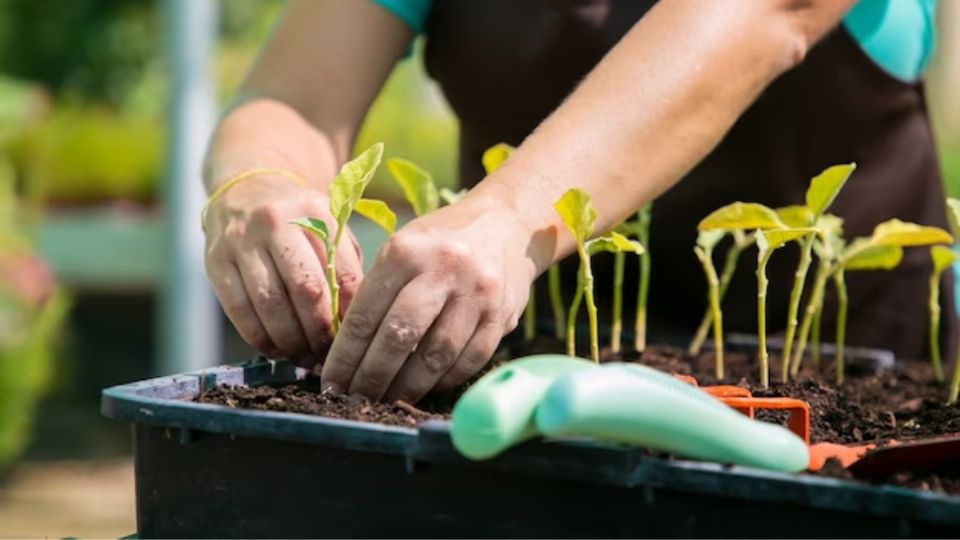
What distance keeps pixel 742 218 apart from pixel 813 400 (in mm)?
150

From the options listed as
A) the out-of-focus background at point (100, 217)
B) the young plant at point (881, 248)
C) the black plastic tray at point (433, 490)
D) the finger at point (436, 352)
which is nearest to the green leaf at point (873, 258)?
the young plant at point (881, 248)

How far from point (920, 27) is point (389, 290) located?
0.77m

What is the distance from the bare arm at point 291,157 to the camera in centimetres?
112

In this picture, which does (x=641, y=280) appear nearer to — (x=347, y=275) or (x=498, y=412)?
(x=347, y=275)

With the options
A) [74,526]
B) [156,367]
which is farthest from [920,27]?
[156,367]

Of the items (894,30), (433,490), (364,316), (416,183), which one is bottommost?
(433,490)

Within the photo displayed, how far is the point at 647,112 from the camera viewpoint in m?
1.04

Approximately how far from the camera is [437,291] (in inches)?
36.7

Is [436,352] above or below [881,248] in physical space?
below

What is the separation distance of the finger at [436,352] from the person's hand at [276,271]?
0.47 ft

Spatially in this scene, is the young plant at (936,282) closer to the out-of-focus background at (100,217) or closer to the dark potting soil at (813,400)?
the dark potting soil at (813,400)

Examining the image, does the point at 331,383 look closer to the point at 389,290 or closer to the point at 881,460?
the point at 389,290

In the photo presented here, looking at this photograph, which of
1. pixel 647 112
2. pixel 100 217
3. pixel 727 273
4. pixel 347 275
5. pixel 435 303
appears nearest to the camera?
pixel 435 303

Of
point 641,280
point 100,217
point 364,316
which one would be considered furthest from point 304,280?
point 100,217
